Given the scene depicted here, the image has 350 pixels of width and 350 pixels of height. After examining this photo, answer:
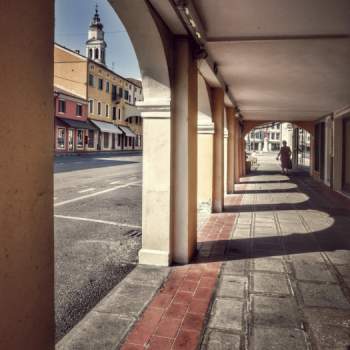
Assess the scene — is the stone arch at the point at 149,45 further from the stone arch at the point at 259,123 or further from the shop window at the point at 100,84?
the shop window at the point at 100,84

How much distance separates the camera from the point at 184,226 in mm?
4488

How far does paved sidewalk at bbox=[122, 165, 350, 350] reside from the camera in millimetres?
2668

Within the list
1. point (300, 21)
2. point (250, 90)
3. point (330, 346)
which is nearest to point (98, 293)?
point (330, 346)

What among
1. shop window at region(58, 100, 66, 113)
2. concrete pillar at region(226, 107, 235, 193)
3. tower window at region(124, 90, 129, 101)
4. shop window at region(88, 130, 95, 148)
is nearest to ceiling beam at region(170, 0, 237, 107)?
concrete pillar at region(226, 107, 235, 193)

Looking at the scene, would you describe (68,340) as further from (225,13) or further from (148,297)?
(225,13)

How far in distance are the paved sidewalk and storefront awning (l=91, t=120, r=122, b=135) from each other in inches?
1286

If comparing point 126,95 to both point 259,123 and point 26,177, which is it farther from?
point 26,177

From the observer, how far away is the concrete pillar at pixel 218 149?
7.91m

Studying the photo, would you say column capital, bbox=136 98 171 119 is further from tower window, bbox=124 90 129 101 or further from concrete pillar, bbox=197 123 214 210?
tower window, bbox=124 90 129 101

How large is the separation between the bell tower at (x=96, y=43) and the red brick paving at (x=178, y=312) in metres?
48.1

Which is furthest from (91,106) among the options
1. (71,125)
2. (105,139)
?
(71,125)

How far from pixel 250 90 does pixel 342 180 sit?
541 centimetres

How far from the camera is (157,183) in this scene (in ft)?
14.3

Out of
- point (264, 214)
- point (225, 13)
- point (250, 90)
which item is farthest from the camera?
point (250, 90)
